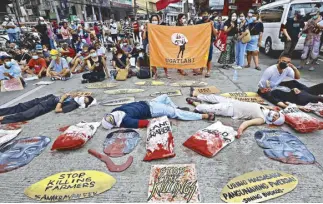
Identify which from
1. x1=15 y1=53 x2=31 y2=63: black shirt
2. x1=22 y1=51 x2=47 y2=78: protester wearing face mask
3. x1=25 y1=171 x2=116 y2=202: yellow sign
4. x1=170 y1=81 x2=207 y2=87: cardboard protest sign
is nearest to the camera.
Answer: x1=25 y1=171 x2=116 y2=202: yellow sign

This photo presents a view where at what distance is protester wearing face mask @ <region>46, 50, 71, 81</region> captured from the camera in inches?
268

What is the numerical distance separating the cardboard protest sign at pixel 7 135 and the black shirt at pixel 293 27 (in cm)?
788

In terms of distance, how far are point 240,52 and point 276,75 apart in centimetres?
297

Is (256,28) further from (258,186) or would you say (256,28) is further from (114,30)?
(114,30)

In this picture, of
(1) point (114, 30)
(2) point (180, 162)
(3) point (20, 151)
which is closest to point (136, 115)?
(2) point (180, 162)

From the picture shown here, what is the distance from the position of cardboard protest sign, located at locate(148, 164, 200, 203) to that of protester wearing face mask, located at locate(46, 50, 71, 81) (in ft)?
18.1

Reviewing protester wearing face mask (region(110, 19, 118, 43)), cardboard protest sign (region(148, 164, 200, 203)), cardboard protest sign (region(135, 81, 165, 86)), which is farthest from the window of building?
protester wearing face mask (region(110, 19, 118, 43))

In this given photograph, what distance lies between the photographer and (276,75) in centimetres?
410

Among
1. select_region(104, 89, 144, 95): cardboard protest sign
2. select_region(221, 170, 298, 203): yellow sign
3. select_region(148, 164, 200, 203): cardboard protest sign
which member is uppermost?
select_region(104, 89, 144, 95): cardboard protest sign

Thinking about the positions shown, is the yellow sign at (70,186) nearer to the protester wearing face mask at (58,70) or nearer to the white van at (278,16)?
the protester wearing face mask at (58,70)

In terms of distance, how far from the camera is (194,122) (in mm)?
3430

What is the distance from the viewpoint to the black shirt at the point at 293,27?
22.6ft

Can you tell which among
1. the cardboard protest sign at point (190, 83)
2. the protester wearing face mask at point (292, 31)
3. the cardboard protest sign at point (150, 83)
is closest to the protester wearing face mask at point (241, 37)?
the protester wearing face mask at point (292, 31)

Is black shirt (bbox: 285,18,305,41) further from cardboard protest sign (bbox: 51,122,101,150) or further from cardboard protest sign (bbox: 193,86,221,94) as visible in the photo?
cardboard protest sign (bbox: 51,122,101,150)
